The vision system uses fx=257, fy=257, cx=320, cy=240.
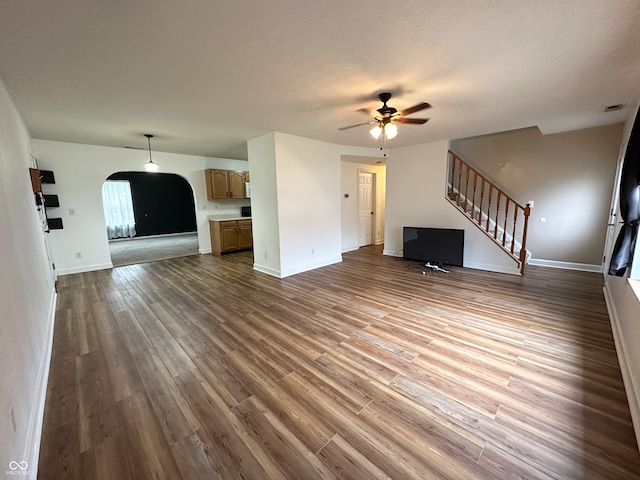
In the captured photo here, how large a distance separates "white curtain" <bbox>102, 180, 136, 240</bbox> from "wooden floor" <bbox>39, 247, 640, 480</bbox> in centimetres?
698

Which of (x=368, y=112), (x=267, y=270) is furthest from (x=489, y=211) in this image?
(x=267, y=270)

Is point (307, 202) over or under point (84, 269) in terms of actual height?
over

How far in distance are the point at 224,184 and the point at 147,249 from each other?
10.8 feet

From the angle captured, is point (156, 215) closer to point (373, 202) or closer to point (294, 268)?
point (294, 268)

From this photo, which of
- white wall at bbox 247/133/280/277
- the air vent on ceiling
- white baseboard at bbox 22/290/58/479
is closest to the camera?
white baseboard at bbox 22/290/58/479

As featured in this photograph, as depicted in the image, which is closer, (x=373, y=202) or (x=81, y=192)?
(x=81, y=192)

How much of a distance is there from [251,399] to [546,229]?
243 inches

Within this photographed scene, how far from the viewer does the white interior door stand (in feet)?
23.8

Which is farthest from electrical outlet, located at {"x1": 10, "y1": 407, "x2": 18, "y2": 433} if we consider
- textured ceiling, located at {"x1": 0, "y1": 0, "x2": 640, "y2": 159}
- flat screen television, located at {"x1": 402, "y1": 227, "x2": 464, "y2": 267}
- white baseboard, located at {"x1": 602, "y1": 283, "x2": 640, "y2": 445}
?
flat screen television, located at {"x1": 402, "y1": 227, "x2": 464, "y2": 267}

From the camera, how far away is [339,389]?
6.53ft

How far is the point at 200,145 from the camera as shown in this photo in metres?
5.48

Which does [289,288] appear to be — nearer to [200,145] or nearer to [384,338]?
[384,338]

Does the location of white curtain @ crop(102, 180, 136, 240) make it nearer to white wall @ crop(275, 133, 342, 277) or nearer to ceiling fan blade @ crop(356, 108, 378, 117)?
white wall @ crop(275, 133, 342, 277)

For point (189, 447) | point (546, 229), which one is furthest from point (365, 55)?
point (546, 229)
